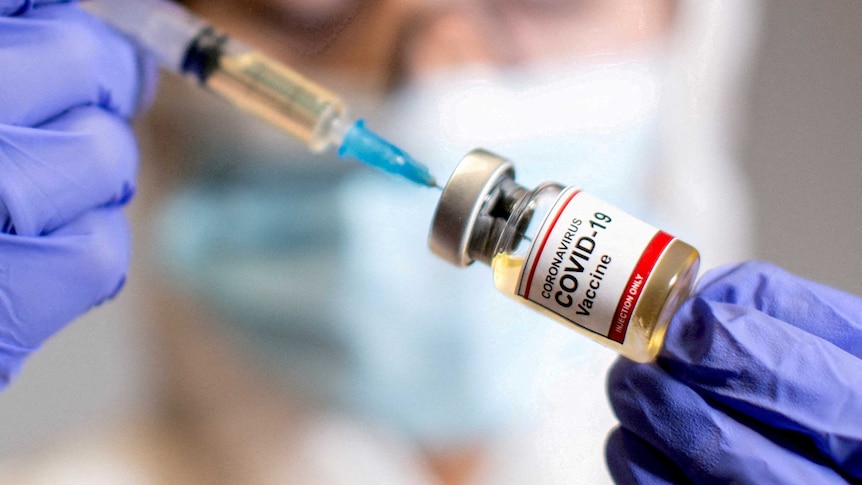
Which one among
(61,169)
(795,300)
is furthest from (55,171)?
(795,300)

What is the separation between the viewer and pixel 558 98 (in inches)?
39.3

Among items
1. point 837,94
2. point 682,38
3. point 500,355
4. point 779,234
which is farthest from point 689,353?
point 837,94

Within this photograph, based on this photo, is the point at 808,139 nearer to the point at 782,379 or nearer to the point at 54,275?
the point at 782,379

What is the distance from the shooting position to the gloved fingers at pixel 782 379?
2.04ft

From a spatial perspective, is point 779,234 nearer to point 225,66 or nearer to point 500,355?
point 500,355

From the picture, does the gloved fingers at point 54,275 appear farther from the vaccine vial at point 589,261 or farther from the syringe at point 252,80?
the vaccine vial at point 589,261

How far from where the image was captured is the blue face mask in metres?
0.98

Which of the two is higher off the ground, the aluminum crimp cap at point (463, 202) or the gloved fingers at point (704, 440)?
the aluminum crimp cap at point (463, 202)

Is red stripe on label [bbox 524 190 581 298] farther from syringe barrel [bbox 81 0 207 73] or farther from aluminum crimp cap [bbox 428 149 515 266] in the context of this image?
syringe barrel [bbox 81 0 207 73]

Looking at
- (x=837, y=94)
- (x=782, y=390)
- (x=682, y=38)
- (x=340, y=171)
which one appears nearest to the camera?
(x=782, y=390)

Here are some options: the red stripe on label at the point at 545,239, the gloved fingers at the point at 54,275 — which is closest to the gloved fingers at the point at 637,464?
the red stripe on label at the point at 545,239

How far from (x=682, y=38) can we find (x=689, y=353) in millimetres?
673

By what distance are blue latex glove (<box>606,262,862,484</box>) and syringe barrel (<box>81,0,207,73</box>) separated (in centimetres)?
67

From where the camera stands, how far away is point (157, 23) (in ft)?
2.76
